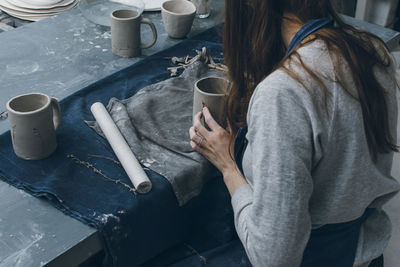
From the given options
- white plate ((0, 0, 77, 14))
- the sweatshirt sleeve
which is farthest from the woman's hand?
white plate ((0, 0, 77, 14))

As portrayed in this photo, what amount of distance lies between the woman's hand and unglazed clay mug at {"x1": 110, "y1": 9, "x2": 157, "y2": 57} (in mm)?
464

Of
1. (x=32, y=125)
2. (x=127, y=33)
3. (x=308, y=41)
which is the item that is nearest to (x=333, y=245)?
(x=308, y=41)

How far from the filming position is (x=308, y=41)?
82cm

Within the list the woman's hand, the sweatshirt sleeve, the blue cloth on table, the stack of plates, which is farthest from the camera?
the stack of plates

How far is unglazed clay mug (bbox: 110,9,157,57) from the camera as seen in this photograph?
1.42 metres

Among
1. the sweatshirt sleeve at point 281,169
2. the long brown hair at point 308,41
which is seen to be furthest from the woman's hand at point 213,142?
the sweatshirt sleeve at point 281,169

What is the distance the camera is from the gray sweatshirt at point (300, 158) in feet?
2.45

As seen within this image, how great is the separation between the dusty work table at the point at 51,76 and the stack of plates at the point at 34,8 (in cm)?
13

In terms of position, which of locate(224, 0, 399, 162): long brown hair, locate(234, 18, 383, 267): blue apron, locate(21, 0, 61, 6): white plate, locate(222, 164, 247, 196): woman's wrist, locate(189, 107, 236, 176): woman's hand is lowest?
locate(234, 18, 383, 267): blue apron

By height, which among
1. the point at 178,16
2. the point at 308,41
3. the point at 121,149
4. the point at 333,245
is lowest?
the point at 333,245

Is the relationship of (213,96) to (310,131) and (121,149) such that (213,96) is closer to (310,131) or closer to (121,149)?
(121,149)

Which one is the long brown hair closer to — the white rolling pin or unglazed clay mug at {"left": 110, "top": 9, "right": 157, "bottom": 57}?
the white rolling pin

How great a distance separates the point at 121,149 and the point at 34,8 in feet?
3.55

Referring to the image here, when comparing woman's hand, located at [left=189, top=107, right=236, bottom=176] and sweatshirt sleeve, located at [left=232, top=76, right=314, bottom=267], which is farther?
woman's hand, located at [left=189, top=107, right=236, bottom=176]
